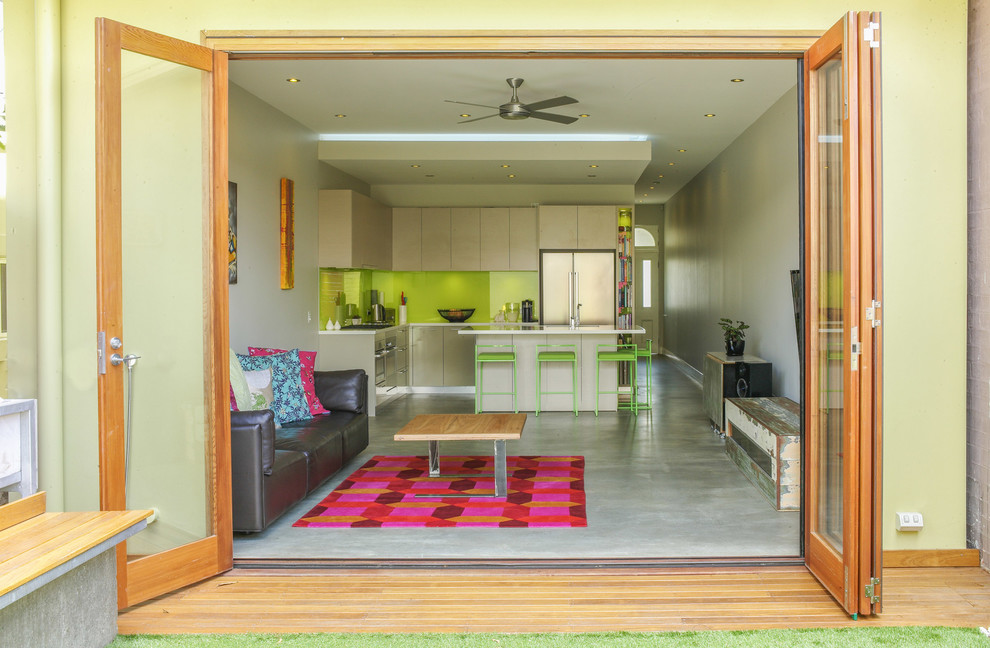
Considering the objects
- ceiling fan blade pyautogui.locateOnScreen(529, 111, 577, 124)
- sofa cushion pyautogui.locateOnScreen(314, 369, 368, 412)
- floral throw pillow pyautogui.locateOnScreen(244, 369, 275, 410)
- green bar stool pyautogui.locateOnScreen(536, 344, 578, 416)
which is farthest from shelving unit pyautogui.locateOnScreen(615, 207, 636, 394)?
floral throw pillow pyautogui.locateOnScreen(244, 369, 275, 410)

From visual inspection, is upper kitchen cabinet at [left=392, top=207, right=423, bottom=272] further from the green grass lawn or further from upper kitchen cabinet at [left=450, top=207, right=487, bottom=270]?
the green grass lawn

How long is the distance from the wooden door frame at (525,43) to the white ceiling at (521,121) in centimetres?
135

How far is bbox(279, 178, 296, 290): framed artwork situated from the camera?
6.75 metres

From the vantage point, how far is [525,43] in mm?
3436

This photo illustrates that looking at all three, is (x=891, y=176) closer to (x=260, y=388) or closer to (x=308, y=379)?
(x=260, y=388)

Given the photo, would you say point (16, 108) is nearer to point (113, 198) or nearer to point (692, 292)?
point (113, 198)

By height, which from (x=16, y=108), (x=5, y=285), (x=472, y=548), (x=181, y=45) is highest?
(x=181, y=45)

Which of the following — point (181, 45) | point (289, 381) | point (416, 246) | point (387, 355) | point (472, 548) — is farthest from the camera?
point (416, 246)

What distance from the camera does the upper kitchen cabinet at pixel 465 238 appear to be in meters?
10.2

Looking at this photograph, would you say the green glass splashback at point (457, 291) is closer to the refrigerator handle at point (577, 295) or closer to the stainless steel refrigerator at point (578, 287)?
the stainless steel refrigerator at point (578, 287)

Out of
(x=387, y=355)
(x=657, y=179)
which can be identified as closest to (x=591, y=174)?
(x=657, y=179)

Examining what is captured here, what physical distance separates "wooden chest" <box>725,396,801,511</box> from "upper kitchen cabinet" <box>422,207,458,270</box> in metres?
4.94

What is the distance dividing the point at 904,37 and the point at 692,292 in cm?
826

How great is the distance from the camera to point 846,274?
289cm
